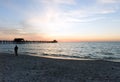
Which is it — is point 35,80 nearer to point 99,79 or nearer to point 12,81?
point 12,81

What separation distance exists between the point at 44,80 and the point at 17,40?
16788cm

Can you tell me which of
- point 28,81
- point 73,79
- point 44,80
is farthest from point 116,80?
point 28,81

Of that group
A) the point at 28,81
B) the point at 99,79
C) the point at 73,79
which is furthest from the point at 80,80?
the point at 28,81

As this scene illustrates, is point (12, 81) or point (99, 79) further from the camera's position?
point (99, 79)

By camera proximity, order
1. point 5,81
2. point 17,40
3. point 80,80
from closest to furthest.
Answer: point 5,81
point 80,80
point 17,40

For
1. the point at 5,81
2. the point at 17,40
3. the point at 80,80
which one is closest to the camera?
the point at 5,81

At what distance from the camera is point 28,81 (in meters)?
11.0

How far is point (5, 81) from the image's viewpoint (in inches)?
428

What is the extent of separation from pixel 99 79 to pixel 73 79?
1671 mm

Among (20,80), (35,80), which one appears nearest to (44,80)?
(35,80)

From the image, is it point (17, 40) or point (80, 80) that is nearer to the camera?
point (80, 80)

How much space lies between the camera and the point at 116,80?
38.4 feet

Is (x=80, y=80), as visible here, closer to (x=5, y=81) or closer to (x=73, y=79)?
(x=73, y=79)

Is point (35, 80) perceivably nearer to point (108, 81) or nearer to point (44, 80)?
point (44, 80)
